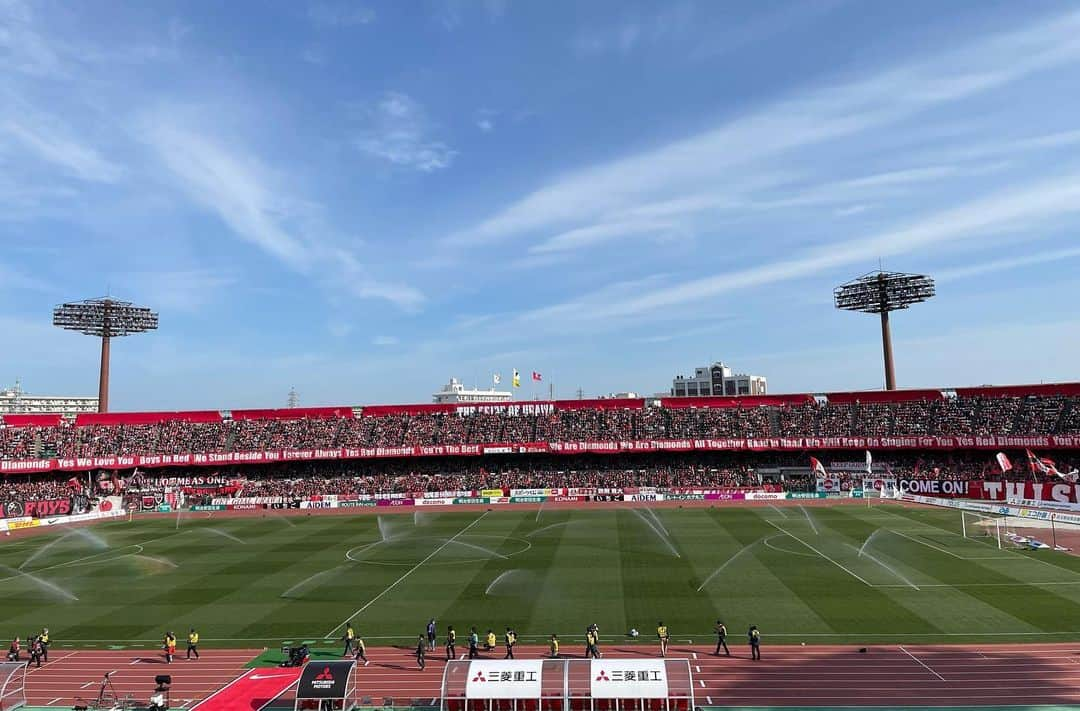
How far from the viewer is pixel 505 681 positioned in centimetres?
1930

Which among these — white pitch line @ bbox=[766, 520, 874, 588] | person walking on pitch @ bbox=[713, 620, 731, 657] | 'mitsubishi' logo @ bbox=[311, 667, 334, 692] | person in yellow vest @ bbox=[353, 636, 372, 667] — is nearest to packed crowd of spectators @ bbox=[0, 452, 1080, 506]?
white pitch line @ bbox=[766, 520, 874, 588]

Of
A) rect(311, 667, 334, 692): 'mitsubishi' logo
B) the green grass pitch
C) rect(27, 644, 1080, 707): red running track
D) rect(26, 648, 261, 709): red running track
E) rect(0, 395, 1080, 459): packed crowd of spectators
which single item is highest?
rect(0, 395, 1080, 459): packed crowd of spectators

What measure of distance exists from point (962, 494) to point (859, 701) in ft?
186

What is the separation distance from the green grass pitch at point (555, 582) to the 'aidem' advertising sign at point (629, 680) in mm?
8733

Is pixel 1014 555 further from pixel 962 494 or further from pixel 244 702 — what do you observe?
pixel 244 702

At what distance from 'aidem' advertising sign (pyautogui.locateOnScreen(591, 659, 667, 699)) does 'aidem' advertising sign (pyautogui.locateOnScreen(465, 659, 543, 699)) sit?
1.68 m

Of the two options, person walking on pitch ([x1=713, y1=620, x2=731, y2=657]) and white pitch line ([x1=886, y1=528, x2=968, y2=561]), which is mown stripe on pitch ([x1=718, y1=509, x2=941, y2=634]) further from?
white pitch line ([x1=886, y1=528, x2=968, y2=561])

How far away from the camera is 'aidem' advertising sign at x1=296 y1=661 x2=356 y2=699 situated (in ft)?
65.9

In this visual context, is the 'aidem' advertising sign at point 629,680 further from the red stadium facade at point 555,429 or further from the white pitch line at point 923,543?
the red stadium facade at point 555,429

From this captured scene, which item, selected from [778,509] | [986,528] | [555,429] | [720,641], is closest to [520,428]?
[555,429]

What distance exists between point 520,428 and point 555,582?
53.7 m

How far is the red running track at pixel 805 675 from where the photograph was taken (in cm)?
2166

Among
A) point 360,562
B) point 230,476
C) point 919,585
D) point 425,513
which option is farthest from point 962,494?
point 230,476

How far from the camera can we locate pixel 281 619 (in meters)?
31.9
